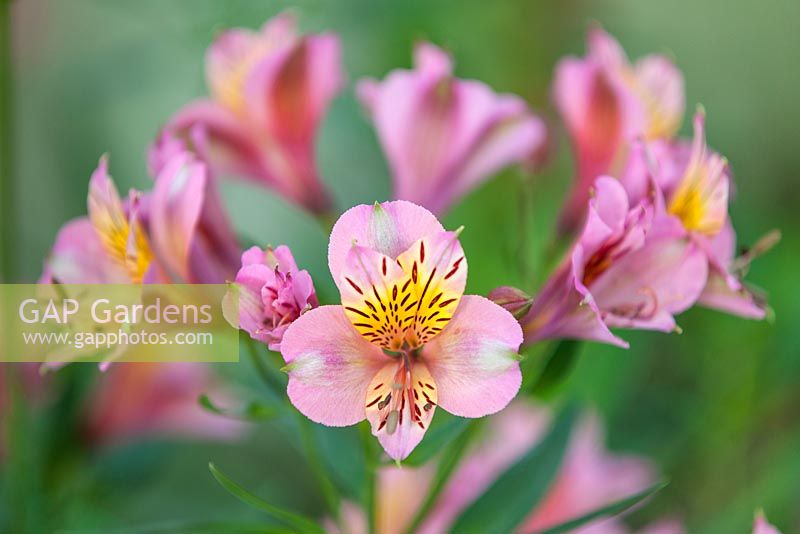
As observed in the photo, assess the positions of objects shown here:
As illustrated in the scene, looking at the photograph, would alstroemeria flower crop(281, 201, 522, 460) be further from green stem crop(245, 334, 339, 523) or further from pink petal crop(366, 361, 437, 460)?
green stem crop(245, 334, 339, 523)

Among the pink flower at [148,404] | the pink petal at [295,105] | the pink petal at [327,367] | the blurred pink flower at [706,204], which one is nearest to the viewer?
the pink petal at [327,367]

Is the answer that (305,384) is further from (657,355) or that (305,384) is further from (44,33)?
(44,33)

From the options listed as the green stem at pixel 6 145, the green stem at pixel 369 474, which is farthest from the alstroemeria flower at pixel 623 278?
the green stem at pixel 6 145

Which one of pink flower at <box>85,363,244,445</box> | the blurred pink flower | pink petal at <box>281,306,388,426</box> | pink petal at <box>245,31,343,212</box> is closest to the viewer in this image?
pink petal at <box>281,306,388,426</box>

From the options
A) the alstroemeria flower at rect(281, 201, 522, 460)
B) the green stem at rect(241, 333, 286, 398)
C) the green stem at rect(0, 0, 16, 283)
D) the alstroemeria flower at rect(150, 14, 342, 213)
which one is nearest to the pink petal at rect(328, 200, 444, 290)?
the alstroemeria flower at rect(281, 201, 522, 460)

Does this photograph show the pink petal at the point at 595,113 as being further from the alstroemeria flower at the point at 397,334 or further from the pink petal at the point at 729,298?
the alstroemeria flower at the point at 397,334
